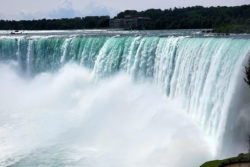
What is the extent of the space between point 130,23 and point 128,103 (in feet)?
132

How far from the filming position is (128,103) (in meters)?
18.2

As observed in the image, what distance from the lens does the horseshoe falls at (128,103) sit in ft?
39.2

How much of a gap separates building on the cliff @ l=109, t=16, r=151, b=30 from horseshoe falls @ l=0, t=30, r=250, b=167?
27791mm

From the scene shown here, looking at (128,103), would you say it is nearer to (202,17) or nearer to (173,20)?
(202,17)

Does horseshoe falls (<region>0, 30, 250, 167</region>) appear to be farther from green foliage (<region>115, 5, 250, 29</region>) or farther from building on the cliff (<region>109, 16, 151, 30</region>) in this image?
building on the cliff (<region>109, 16, 151, 30</region>)

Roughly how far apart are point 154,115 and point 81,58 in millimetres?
8951

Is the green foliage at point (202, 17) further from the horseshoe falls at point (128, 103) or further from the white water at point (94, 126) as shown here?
the white water at point (94, 126)

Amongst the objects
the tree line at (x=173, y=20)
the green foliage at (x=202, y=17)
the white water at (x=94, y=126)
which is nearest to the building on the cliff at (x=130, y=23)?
the tree line at (x=173, y=20)

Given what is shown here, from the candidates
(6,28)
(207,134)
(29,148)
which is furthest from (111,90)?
(6,28)

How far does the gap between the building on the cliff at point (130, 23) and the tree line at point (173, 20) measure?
3.11 ft

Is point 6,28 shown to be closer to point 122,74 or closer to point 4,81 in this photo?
point 4,81

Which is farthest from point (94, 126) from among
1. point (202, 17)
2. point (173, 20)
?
point (173, 20)

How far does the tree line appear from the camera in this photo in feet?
99.0

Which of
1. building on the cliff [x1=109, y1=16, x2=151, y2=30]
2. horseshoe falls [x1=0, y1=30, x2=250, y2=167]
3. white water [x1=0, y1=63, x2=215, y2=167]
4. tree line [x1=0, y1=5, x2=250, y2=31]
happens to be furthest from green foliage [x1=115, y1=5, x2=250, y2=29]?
white water [x1=0, y1=63, x2=215, y2=167]
